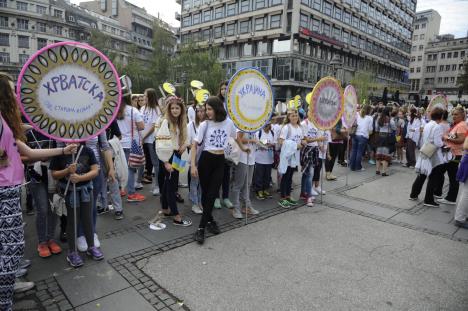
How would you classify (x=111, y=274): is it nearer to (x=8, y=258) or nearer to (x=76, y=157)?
(x=8, y=258)

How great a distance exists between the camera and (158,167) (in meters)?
6.15

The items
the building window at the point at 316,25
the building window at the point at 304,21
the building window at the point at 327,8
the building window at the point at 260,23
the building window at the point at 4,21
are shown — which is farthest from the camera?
the building window at the point at 4,21

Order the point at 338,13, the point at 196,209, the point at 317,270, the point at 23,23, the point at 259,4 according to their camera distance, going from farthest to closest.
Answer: the point at 23,23
the point at 338,13
the point at 259,4
the point at 196,209
the point at 317,270

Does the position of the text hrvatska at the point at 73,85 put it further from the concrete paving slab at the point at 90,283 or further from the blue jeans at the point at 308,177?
the blue jeans at the point at 308,177

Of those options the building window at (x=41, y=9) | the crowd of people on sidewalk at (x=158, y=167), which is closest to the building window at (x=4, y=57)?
the building window at (x=41, y=9)

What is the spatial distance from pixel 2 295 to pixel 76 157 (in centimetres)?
150

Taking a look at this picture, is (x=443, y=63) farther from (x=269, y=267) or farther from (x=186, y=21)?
(x=269, y=267)

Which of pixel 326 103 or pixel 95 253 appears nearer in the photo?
pixel 95 253

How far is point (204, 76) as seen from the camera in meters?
34.9

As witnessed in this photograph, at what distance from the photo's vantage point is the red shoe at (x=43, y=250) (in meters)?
3.84

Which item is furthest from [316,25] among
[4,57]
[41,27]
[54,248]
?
[4,57]

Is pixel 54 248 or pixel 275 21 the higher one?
pixel 275 21

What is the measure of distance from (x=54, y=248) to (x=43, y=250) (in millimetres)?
123

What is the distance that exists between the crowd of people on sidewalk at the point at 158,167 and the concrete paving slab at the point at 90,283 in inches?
7.3
